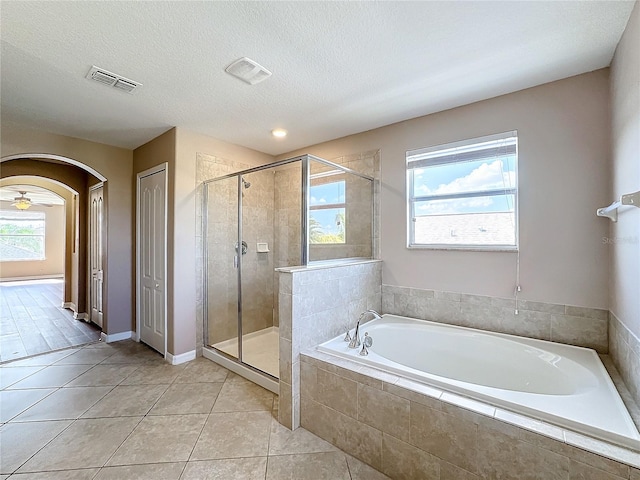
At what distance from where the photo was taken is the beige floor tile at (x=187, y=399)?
7.11ft

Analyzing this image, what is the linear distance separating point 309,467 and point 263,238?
8.31 feet

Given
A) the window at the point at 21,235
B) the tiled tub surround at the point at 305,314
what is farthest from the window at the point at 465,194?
the window at the point at 21,235

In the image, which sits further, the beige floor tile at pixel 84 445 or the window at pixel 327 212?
the window at pixel 327 212

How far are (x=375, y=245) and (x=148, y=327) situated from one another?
113 inches

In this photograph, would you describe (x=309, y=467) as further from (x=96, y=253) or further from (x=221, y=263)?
(x=96, y=253)

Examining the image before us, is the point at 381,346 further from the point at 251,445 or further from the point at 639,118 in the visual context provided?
the point at 639,118

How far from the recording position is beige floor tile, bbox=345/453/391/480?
1550 mm

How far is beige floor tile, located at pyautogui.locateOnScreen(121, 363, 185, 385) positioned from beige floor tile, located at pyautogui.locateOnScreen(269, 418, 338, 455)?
130cm

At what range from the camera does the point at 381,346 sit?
2.40 metres

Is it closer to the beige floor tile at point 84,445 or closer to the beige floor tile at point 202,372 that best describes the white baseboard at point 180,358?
the beige floor tile at point 202,372

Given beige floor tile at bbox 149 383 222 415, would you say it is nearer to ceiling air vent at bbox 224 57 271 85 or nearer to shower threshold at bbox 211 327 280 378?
shower threshold at bbox 211 327 280 378

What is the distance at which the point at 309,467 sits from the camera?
162 centimetres

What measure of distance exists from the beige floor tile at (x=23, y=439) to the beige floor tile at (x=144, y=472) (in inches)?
21.6

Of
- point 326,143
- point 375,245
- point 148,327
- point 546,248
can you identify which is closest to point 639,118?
point 546,248
